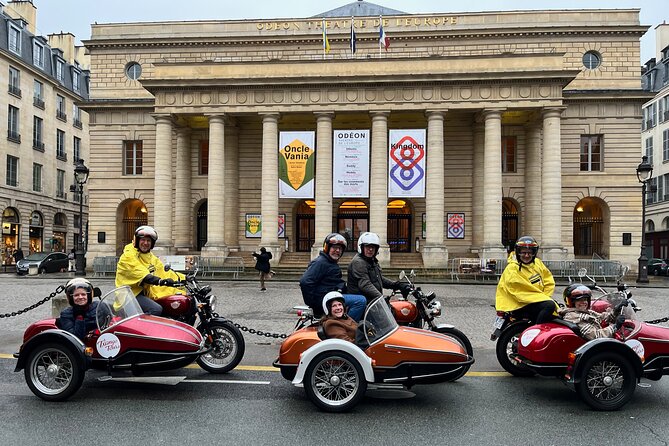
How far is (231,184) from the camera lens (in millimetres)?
31438

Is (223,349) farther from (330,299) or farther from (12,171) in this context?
(12,171)

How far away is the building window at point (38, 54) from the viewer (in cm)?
4253

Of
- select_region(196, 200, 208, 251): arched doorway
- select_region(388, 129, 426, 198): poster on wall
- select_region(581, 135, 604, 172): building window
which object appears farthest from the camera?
select_region(196, 200, 208, 251): arched doorway

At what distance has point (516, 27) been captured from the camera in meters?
31.5

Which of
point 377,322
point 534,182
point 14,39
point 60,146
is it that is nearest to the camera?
point 377,322

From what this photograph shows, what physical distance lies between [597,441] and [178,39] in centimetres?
3422

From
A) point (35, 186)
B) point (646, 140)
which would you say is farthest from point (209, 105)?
point (646, 140)

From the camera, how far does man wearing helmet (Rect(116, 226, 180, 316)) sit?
6777mm

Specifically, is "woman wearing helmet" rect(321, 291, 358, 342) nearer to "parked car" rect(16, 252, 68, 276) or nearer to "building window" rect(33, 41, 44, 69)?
"parked car" rect(16, 252, 68, 276)

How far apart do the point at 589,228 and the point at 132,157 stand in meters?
29.2

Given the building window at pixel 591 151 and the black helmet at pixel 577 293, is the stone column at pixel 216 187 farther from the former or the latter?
the black helmet at pixel 577 293

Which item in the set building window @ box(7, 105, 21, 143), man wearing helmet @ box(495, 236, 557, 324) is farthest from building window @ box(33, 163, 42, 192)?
man wearing helmet @ box(495, 236, 557, 324)

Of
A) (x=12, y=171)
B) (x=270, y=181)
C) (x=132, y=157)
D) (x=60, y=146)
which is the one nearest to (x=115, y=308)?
(x=270, y=181)

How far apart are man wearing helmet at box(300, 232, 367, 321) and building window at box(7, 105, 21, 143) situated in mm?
41436
